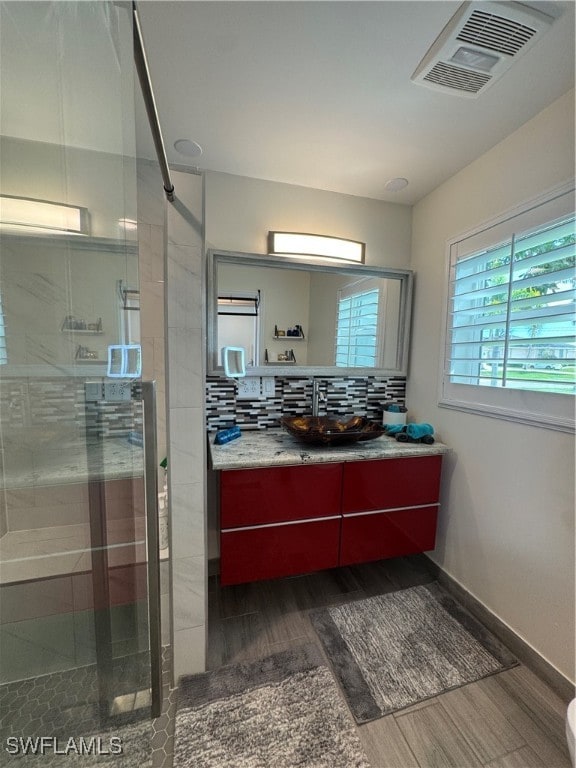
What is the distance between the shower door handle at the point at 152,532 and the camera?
2.97 feet

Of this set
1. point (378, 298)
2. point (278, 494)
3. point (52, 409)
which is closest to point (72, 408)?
point (52, 409)

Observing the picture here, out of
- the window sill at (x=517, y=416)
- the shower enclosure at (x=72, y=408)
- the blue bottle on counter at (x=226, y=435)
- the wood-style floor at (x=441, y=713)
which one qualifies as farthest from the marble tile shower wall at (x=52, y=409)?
the window sill at (x=517, y=416)

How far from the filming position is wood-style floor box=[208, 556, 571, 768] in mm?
949

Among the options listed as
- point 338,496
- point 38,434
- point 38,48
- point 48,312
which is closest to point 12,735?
point 38,434

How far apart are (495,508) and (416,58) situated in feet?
6.15

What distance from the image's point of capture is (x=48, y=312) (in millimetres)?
490

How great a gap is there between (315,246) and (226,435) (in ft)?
4.14

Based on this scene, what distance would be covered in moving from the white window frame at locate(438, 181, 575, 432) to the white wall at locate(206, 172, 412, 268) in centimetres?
42

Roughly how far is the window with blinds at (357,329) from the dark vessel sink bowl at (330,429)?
1.23 ft

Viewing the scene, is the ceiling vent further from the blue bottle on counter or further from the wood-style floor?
the wood-style floor

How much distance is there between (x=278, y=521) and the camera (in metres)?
1.39

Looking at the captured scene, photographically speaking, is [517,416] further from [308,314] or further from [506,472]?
[308,314]

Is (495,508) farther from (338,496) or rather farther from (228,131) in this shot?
(228,131)

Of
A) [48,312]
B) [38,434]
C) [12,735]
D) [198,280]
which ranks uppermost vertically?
[198,280]
